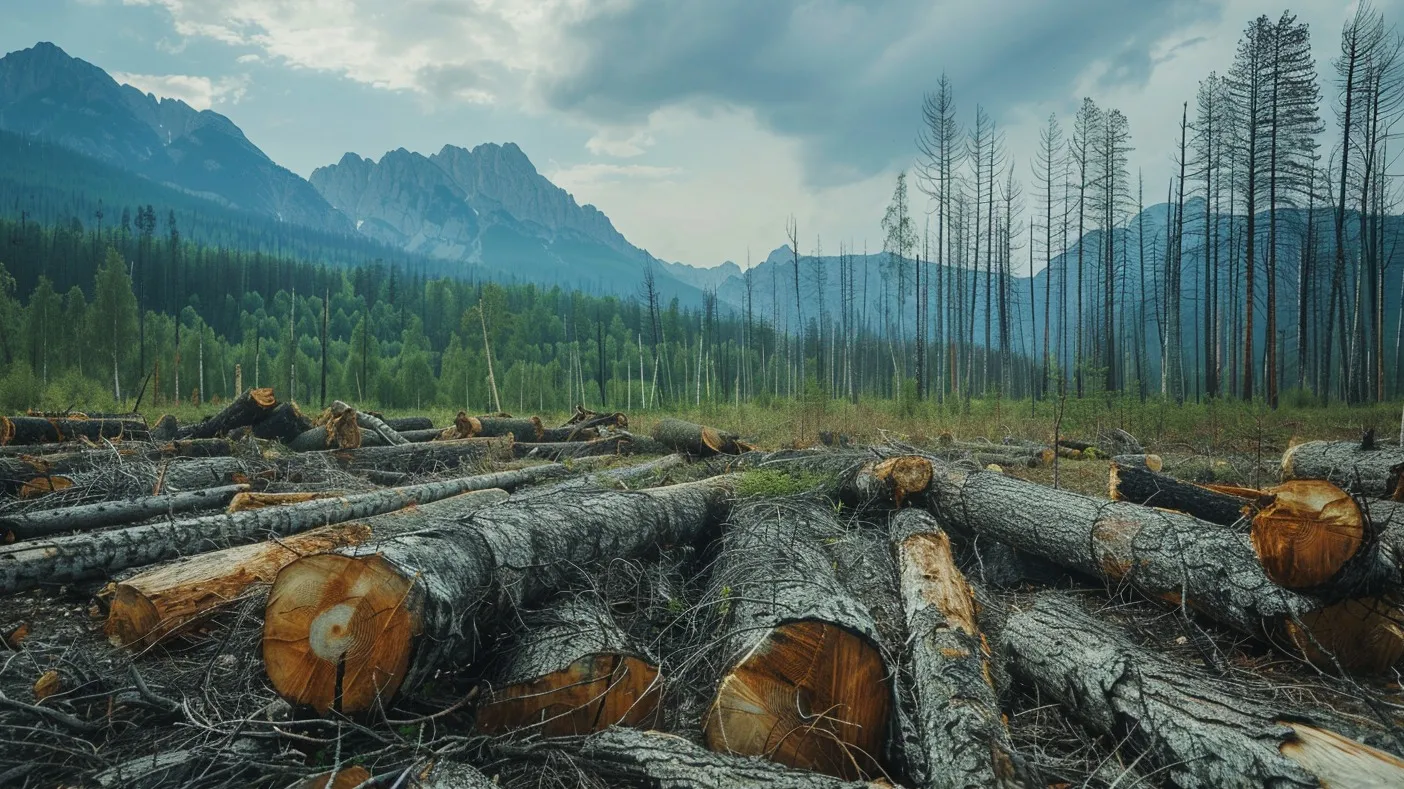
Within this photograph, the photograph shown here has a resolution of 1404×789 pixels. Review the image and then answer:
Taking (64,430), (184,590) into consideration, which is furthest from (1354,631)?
(64,430)

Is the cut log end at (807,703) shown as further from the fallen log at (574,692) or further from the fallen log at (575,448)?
the fallen log at (575,448)

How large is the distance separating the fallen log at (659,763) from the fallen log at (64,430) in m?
10.4

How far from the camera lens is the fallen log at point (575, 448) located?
40.2 ft

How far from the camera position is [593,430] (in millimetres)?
14438

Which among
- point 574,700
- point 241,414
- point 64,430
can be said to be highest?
point 241,414

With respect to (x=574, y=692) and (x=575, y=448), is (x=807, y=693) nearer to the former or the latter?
(x=574, y=692)

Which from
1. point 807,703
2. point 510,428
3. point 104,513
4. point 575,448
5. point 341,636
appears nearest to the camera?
point 341,636

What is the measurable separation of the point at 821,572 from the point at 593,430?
1148 cm

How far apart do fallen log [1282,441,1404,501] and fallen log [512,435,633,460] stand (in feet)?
30.6

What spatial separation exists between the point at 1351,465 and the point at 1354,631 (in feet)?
11.5

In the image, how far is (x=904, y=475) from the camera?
17.4 ft

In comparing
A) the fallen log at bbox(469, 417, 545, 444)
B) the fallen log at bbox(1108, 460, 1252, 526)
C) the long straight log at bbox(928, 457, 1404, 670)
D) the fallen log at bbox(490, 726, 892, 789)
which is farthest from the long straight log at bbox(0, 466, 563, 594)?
the fallen log at bbox(469, 417, 545, 444)

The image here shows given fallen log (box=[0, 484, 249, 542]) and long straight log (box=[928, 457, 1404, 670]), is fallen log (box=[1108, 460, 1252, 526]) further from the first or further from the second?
fallen log (box=[0, 484, 249, 542])

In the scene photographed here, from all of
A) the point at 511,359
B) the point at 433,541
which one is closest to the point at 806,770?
the point at 433,541
